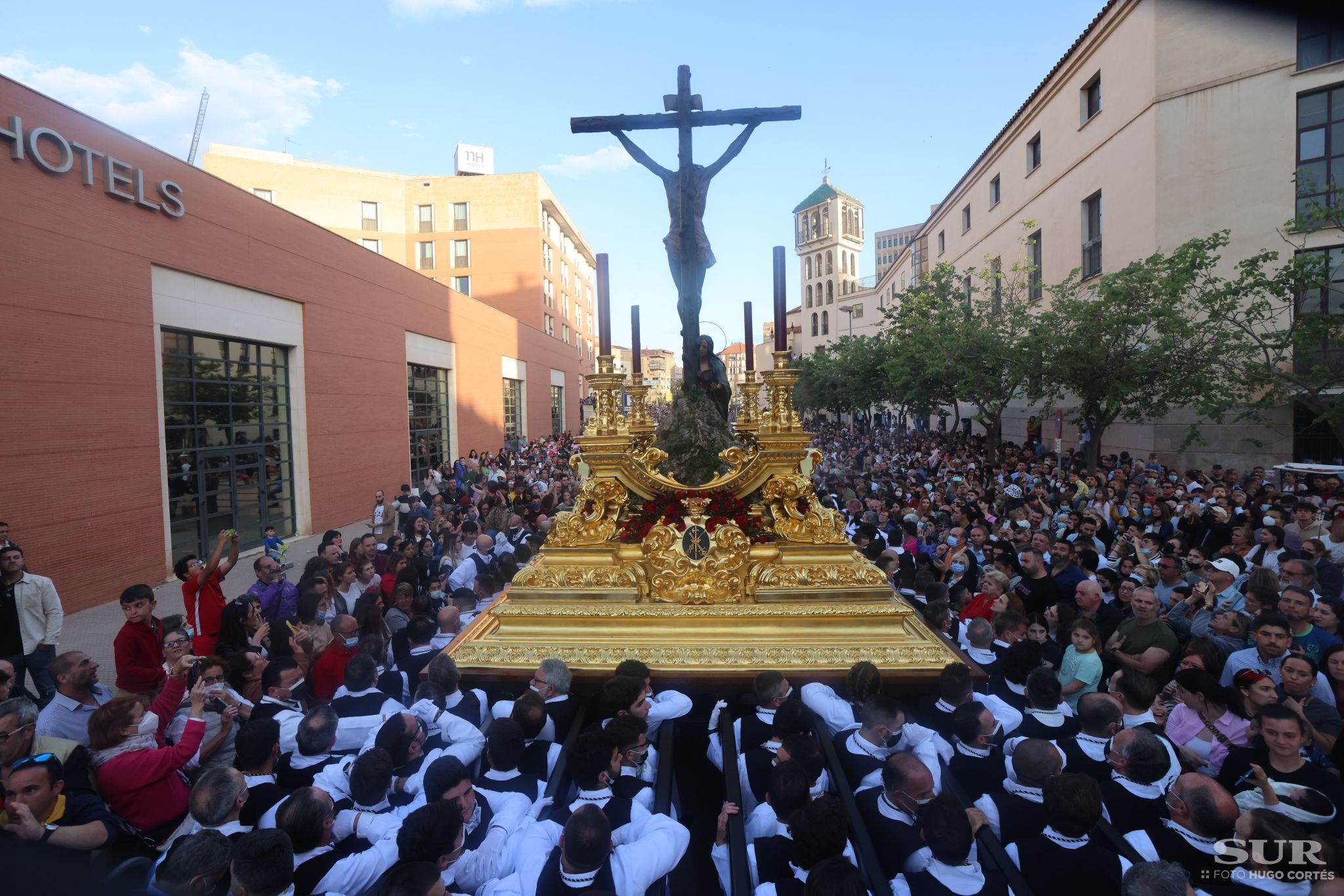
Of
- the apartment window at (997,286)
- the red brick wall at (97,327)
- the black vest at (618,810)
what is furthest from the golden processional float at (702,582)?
the apartment window at (997,286)

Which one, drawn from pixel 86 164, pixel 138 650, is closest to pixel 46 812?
pixel 138 650

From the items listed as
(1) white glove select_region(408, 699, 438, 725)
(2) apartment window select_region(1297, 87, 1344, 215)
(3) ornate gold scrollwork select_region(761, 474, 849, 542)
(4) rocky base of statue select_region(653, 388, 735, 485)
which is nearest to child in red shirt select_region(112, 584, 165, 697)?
(1) white glove select_region(408, 699, 438, 725)

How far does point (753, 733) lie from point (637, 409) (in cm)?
342

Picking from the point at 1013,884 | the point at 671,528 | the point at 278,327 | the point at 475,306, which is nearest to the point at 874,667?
the point at 1013,884

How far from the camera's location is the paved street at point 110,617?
8203 millimetres

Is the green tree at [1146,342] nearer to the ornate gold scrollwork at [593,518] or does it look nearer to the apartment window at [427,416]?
the ornate gold scrollwork at [593,518]

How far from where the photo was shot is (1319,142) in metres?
15.4

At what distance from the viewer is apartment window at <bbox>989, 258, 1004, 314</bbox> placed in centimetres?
2061

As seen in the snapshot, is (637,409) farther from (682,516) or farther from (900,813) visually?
(900,813)

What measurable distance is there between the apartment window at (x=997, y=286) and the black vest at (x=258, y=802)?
19.8m

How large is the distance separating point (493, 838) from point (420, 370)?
829 inches

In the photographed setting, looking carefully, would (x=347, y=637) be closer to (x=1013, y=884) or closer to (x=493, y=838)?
(x=493, y=838)

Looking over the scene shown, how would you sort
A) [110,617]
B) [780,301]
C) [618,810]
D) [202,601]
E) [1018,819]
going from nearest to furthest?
[1018,819] < [618,810] < [780,301] < [202,601] < [110,617]

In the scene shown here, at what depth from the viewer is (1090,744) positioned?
11.5ft
